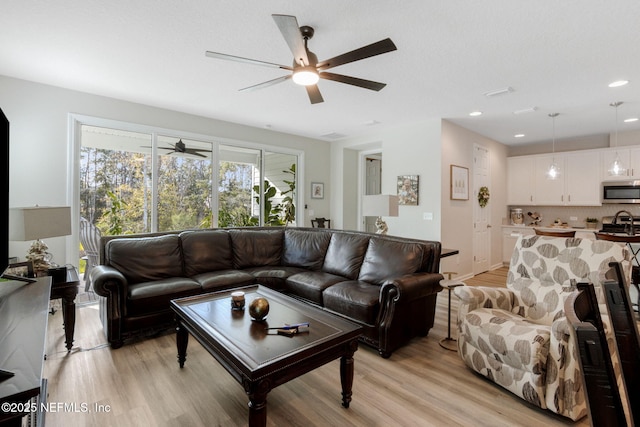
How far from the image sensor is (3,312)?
161 cm

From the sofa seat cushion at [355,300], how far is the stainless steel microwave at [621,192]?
552 centimetres

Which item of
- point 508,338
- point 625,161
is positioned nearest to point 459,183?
point 625,161

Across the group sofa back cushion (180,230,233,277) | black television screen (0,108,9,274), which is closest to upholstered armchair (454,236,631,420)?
sofa back cushion (180,230,233,277)

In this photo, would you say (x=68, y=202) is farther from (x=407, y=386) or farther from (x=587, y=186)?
(x=587, y=186)

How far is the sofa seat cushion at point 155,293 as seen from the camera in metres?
2.80

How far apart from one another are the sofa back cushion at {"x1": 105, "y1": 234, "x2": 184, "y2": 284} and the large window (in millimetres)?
1097

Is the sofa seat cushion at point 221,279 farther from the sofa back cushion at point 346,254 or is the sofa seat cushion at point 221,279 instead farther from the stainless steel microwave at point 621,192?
the stainless steel microwave at point 621,192

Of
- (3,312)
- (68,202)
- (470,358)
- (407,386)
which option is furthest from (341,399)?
(68,202)

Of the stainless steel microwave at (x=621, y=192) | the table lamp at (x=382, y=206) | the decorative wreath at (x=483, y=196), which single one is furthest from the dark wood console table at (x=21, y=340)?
the stainless steel microwave at (x=621, y=192)

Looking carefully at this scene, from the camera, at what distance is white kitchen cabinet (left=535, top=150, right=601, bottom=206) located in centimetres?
573

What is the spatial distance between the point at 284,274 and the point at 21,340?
2.56m

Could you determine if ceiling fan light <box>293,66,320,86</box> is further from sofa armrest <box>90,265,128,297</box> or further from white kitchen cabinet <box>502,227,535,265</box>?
white kitchen cabinet <box>502,227,535,265</box>

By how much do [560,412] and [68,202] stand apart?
5290 mm

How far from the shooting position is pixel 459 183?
5.21m
